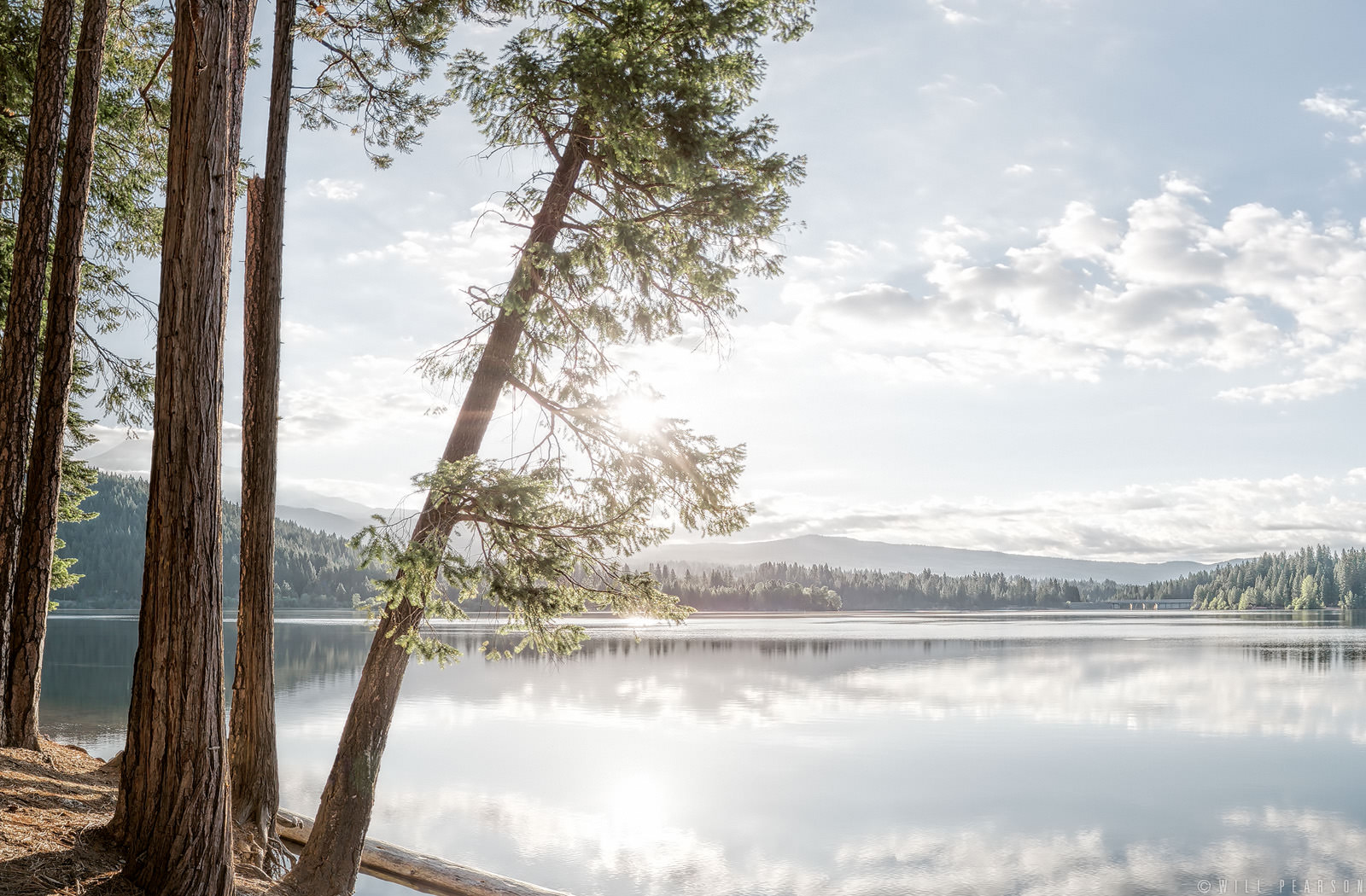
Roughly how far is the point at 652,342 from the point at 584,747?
13862 millimetres

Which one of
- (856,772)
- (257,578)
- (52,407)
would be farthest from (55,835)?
(856,772)

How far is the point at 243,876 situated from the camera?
265 inches

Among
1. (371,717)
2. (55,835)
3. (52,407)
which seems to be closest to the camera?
(55,835)

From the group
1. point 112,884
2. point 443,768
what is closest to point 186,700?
point 112,884

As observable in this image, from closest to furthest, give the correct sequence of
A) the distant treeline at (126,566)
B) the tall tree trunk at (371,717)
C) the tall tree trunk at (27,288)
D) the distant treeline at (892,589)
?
the tall tree trunk at (371,717) < the tall tree trunk at (27,288) < the distant treeline at (126,566) < the distant treeline at (892,589)

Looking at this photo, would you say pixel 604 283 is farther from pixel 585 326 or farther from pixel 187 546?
pixel 187 546

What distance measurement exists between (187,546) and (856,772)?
15.0 m

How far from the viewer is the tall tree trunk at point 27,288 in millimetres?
8094

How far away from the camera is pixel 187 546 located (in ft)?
16.2

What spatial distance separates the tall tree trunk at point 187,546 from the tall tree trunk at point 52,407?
4222 mm

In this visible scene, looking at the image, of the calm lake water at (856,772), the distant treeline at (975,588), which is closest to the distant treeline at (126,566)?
the distant treeline at (975,588)

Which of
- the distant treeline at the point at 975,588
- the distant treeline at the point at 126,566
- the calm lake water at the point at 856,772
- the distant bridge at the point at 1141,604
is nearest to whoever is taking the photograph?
the calm lake water at the point at 856,772

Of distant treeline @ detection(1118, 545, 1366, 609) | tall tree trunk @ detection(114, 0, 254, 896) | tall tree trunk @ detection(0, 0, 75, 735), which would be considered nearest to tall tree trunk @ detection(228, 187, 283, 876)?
tall tree trunk @ detection(0, 0, 75, 735)

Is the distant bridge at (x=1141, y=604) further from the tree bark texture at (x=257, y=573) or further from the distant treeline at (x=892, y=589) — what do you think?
the tree bark texture at (x=257, y=573)
